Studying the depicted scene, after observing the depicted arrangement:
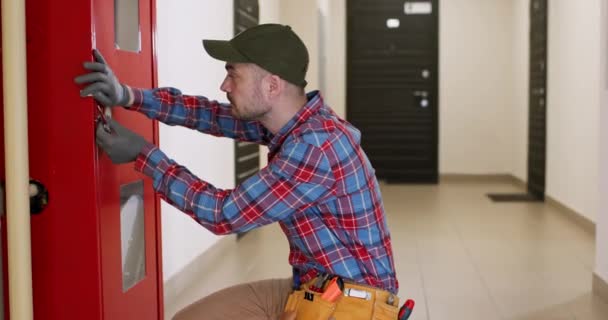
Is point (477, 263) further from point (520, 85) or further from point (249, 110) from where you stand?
point (520, 85)

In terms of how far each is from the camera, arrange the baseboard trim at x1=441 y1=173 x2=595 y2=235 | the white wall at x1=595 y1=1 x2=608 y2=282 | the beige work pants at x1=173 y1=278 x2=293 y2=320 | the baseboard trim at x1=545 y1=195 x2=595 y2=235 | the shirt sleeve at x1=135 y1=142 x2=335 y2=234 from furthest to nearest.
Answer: the baseboard trim at x1=441 y1=173 x2=595 y2=235, the baseboard trim at x1=545 y1=195 x2=595 y2=235, the white wall at x1=595 y1=1 x2=608 y2=282, the beige work pants at x1=173 y1=278 x2=293 y2=320, the shirt sleeve at x1=135 y1=142 x2=335 y2=234

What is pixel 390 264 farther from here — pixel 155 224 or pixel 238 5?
pixel 238 5

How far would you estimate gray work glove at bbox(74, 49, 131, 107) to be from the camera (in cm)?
151

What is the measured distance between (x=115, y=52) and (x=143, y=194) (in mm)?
385

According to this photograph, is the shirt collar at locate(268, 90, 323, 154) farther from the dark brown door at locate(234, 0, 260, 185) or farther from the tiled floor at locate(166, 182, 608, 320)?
the dark brown door at locate(234, 0, 260, 185)

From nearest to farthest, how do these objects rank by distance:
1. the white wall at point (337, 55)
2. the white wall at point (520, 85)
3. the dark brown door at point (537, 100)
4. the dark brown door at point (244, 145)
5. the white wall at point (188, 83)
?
the white wall at point (188, 83) → the dark brown door at point (244, 145) → the dark brown door at point (537, 100) → the white wall at point (520, 85) → the white wall at point (337, 55)

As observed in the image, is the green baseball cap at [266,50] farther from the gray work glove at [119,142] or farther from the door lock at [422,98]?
the door lock at [422,98]

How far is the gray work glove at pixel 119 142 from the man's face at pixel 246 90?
0.26 m

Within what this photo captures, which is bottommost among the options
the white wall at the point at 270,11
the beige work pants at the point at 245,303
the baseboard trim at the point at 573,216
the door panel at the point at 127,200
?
the baseboard trim at the point at 573,216

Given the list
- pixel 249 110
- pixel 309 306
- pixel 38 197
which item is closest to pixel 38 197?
pixel 38 197

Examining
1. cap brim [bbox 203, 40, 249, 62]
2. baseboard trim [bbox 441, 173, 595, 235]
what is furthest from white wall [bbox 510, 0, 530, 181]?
cap brim [bbox 203, 40, 249, 62]

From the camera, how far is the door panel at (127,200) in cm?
162

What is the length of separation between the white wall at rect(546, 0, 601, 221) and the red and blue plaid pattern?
378 centimetres

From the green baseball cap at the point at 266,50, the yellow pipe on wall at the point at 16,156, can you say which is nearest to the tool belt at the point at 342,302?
the green baseball cap at the point at 266,50
